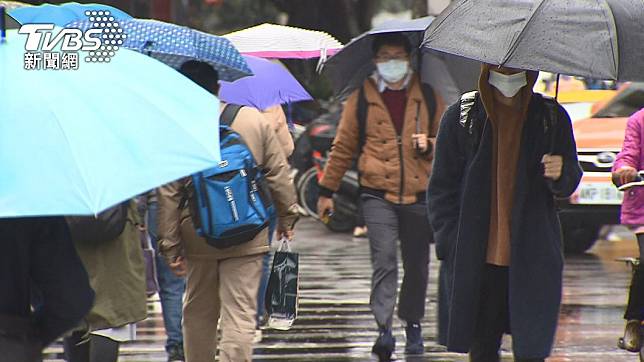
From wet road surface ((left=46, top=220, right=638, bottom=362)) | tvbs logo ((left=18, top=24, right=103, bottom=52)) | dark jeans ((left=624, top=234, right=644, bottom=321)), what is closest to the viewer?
tvbs logo ((left=18, top=24, right=103, bottom=52))

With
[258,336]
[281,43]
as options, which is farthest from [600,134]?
[258,336]

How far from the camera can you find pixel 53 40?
430 cm

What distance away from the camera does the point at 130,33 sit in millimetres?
6637

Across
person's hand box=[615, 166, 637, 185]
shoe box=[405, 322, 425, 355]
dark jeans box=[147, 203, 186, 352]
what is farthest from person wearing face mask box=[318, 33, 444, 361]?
person's hand box=[615, 166, 637, 185]

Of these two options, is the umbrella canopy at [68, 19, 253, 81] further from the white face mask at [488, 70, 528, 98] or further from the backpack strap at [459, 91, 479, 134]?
the white face mask at [488, 70, 528, 98]

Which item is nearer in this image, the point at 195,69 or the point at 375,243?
the point at 195,69

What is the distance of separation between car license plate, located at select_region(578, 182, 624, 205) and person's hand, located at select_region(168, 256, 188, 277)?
737cm

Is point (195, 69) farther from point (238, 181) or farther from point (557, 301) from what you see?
point (557, 301)

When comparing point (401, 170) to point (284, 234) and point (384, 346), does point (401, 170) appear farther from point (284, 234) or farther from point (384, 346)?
point (284, 234)

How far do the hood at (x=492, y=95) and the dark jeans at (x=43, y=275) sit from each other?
2.00 metres

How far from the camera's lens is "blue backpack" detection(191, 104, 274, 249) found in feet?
20.2

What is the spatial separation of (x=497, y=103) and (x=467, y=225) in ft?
1.75

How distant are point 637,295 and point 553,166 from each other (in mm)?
2396

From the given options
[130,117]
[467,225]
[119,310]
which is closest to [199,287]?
[119,310]
